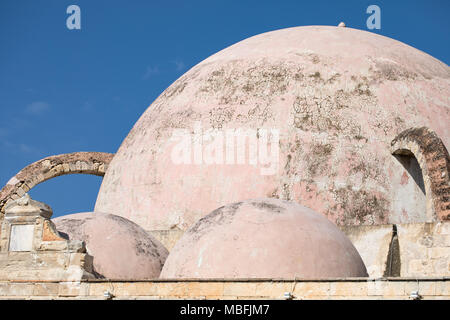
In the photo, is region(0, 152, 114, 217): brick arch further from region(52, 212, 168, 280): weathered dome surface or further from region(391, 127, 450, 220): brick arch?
region(391, 127, 450, 220): brick arch

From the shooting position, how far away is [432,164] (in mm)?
10555

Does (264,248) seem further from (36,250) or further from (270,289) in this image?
(36,250)

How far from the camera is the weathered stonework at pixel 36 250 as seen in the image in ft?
29.8

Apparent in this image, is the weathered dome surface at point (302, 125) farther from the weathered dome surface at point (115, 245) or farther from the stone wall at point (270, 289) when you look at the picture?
the stone wall at point (270, 289)

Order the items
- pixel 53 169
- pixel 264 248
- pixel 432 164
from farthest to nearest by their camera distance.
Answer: pixel 53 169
pixel 432 164
pixel 264 248

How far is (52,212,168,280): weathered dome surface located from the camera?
31.7 feet

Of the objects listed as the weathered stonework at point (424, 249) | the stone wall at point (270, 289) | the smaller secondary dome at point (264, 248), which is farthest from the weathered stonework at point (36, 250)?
the weathered stonework at point (424, 249)

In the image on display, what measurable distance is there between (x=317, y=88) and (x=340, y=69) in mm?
561

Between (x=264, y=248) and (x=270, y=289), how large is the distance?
0.46 m

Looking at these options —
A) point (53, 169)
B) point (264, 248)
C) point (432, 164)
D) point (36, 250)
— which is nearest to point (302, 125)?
point (432, 164)

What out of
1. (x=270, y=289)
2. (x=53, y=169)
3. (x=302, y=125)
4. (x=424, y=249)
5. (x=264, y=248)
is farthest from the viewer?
(x=53, y=169)

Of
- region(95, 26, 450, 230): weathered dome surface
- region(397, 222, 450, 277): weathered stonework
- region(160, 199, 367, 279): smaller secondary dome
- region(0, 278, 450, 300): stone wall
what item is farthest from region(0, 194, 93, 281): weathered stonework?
region(397, 222, 450, 277): weathered stonework

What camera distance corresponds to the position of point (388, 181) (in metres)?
11.3

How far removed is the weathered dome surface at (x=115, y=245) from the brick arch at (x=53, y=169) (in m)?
3.71
